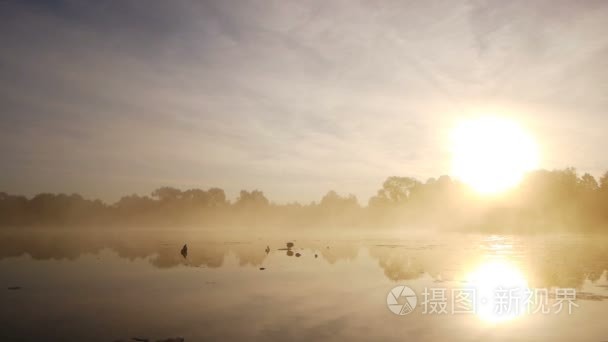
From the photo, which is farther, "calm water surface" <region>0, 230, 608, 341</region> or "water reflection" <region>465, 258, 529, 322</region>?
"water reflection" <region>465, 258, 529, 322</region>

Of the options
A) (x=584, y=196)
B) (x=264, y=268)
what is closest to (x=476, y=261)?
(x=264, y=268)

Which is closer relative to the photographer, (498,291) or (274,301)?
(274,301)

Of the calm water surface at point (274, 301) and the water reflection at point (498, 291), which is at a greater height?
the water reflection at point (498, 291)

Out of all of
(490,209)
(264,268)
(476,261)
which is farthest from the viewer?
(490,209)

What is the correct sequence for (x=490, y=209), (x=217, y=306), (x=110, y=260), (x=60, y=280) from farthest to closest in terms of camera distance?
(x=490, y=209) → (x=110, y=260) → (x=60, y=280) → (x=217, y=306)

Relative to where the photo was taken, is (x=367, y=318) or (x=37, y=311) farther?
(x=37, y=311)

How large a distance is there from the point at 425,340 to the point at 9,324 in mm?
16737

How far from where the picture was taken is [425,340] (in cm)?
1463

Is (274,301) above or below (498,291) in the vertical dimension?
below

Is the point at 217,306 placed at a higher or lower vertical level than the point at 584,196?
lower

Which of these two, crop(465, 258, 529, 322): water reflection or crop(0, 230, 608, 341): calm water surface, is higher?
crop(465, 258, 529, 322): water reflection

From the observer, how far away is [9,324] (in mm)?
16484

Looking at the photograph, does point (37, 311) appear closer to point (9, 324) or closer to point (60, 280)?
point (9, 324)

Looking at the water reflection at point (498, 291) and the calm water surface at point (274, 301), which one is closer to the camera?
the calm water surface at point (274, 301)
